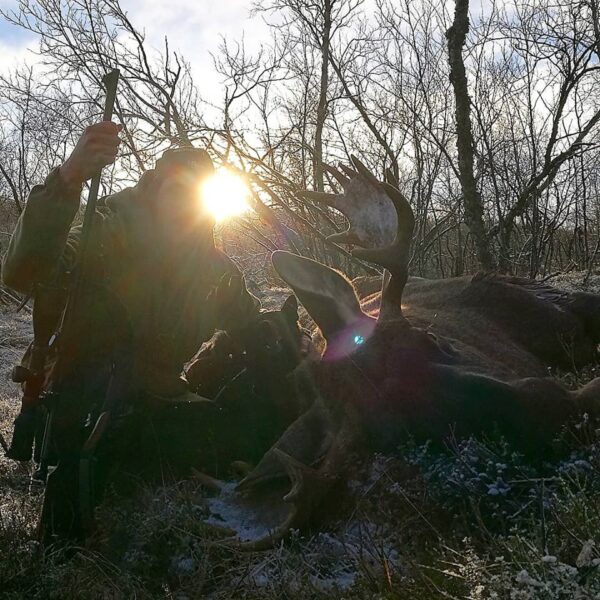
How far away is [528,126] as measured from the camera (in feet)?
37.3

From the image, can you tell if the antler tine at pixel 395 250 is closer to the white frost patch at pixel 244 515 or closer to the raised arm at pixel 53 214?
the white frost patch at pixel 244 515

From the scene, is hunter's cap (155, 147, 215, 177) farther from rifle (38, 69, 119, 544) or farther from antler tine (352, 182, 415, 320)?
antler tine (352, 182, 415, 320)

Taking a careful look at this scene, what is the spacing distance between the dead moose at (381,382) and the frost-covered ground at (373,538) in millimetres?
109

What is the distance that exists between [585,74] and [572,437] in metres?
8.63

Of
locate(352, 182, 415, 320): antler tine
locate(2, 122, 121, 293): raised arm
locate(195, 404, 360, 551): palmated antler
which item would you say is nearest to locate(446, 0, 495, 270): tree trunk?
locate(352, 182, 415, 320): antler tine

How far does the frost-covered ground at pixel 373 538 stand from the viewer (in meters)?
2.39

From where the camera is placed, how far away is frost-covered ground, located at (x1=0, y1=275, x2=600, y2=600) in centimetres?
Answer: 239

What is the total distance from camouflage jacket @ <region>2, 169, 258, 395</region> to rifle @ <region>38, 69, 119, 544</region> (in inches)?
4.8

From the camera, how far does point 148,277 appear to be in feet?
14.0

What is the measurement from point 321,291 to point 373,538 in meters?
1.23

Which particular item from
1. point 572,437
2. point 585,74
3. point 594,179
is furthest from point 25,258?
point 594,179

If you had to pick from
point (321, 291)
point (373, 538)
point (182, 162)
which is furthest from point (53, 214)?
point (373, 538)

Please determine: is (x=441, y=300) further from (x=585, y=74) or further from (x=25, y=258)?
(x=585, y=74)

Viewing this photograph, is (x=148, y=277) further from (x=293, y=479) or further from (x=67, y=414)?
(x=293, y=479)
